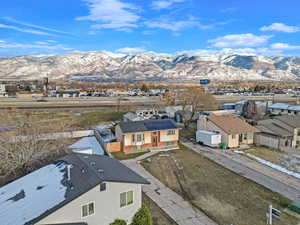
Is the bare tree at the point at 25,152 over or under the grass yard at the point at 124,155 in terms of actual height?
over

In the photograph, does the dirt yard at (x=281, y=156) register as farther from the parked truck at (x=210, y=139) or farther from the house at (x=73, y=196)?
the house at (x=73, y=196)

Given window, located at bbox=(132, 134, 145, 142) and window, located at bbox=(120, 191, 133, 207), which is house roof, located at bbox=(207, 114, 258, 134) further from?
window, located at bbox=(120, 191, 133, 207)

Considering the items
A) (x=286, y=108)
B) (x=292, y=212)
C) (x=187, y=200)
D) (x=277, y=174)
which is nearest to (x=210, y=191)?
(x=187, y=200)

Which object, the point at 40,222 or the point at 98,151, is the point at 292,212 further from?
the point at 98,151

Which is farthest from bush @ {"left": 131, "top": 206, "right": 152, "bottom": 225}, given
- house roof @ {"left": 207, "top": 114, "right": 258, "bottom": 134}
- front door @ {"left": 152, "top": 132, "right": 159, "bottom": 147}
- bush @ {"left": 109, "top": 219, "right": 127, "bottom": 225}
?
house roof @ {"left": 207, "top": 114, "right": 258, "bottom": 134}

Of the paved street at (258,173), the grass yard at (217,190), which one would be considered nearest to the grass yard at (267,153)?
the paved street at (258,173)
